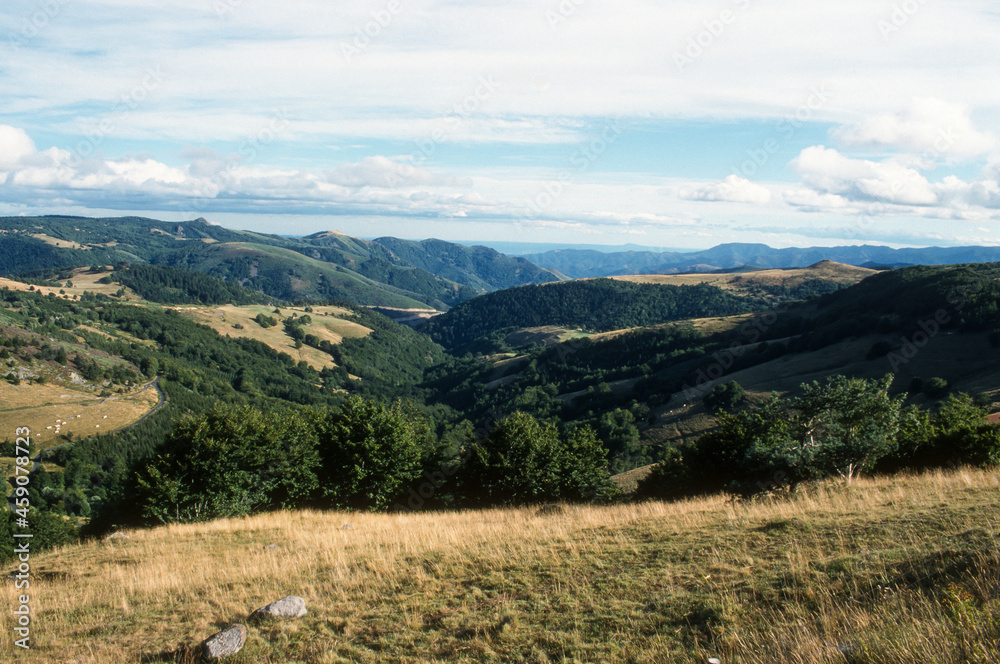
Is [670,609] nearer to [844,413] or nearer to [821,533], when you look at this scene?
[821,533]

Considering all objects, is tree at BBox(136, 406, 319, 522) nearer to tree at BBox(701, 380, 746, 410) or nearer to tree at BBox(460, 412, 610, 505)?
tree at BBox(460, 412, 610, 505)

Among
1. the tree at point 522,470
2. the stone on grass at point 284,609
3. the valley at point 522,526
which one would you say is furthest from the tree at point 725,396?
the stone on grass at point 284,609

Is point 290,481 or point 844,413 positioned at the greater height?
point 844,413

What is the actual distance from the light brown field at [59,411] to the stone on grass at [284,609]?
160027 mm

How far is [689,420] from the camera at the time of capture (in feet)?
336

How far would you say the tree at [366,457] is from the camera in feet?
99.0

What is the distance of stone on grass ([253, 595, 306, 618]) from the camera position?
10492mm

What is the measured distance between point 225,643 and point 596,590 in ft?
22.8

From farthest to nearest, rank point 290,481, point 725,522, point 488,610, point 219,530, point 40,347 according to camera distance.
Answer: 1. point 40,347
2. point 290,481
3. point 219,530
4. point 725,522
5. point 488,610

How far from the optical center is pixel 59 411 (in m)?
144

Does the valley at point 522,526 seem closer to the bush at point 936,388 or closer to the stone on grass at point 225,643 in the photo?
the stone on grass at point 225,643

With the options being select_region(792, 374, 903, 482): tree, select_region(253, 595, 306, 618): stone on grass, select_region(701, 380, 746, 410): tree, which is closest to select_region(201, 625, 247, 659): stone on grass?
select_region(253, 595, 306, 618): stone on grass

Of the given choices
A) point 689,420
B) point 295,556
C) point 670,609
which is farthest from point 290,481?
point 689,420

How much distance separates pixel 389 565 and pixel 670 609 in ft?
24.3
